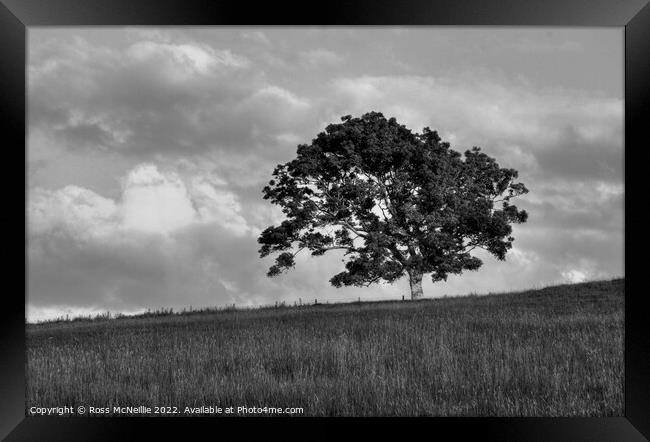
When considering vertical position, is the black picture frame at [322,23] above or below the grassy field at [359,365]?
above

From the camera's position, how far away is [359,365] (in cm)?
948

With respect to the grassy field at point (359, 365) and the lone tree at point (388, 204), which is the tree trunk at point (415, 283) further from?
the grassy field at point (359, 365)

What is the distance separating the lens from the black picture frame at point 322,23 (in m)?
5.15

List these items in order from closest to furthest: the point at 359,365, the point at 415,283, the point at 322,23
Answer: the point at 322,23 < the point at 359,365 < the point at 415,283

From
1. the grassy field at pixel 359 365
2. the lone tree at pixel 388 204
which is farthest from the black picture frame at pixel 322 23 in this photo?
the lone tree at pixel 388 204

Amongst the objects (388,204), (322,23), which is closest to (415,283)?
(388,204)

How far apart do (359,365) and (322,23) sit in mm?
5589

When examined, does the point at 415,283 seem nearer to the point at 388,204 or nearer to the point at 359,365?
the point at 388,204

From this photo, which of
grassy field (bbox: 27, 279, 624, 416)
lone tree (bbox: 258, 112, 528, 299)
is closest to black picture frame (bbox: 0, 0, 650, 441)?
grassy field (bbox: 27, 279, 624, 416)

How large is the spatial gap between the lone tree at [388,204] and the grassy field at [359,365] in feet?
28.5

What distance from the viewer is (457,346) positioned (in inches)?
461

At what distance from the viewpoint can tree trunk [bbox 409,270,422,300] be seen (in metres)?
27.0

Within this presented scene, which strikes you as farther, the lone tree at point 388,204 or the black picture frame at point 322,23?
the lone tree at point 388,204
